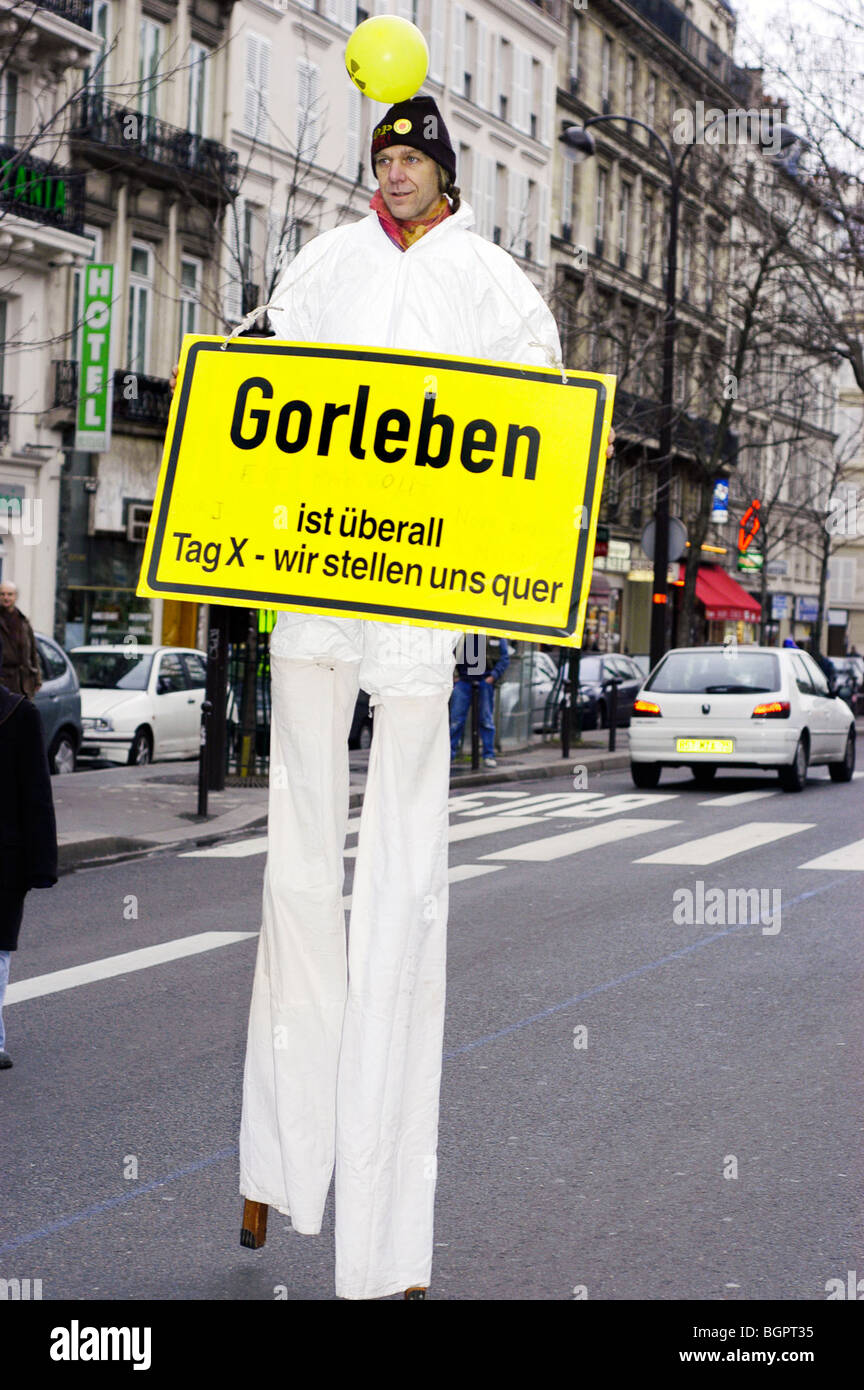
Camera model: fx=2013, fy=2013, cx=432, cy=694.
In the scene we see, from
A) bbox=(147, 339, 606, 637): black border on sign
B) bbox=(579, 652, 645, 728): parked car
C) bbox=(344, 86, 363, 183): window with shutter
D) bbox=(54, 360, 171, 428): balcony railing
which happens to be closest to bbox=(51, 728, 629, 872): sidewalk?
bbox=(147, 339, 606, 637): black border on sign

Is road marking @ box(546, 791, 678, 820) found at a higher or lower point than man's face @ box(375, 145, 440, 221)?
lower

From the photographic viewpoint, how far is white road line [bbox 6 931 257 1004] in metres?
8.12

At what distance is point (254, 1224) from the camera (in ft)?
13.9

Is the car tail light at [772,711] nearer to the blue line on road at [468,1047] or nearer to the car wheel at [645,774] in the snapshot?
the car wheel at [645,774]

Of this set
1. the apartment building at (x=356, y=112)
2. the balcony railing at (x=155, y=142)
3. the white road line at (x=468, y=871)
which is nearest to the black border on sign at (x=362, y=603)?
the white road line at (x=468, y=871)

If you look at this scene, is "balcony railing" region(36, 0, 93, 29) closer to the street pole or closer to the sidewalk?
the street pole

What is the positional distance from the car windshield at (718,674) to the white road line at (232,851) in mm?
6395

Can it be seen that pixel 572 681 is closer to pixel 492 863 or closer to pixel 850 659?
pixel 492 863

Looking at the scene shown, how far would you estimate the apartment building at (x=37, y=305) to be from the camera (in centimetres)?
3009

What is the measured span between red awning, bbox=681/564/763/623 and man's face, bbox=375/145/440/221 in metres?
55.2

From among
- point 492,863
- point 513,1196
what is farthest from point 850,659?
point 513,1196

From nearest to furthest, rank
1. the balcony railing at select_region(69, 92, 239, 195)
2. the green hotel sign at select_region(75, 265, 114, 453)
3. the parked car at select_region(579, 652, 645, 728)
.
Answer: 1. the green hotel sign at select_region(75, 265, 114, 453)
2. the parked car at select_region(579, 652, 645, 728)
3. the balcony railing at select_region(69, 92, 239, 195)

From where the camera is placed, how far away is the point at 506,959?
8.78 m
